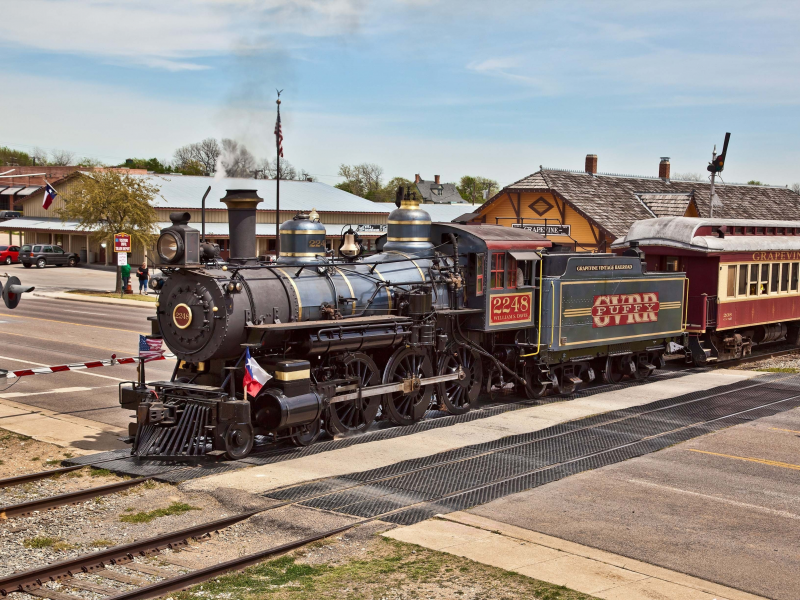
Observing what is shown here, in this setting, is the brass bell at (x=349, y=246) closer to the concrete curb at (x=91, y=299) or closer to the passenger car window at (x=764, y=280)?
the passenger car window at (x=764, y=280)

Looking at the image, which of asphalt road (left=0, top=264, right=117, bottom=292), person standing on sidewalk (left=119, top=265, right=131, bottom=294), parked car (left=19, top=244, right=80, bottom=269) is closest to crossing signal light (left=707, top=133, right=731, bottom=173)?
person standing on sidewalk (left=119, top=265, right=131, bottom=294)

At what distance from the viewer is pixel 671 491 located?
34.7 ft

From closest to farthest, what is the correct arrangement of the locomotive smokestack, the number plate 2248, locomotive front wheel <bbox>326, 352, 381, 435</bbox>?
the locomotive smokestack
locomotive front wheel <bbox>326, 352, 381, 435</bbox>
the number plate 2248

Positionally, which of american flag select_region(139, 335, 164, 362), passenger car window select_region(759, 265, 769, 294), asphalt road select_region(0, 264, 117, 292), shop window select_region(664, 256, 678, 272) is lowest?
asphalt road select_region(0, 264, 117, 292)

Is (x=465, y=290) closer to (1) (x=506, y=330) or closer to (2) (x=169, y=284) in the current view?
(1) (x=506, y=330)

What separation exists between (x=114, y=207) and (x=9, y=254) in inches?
771

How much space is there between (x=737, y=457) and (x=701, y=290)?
31.5 ft

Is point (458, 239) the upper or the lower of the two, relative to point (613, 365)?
upper

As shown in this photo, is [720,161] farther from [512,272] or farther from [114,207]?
[114,207]

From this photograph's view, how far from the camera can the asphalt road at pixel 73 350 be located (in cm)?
1559

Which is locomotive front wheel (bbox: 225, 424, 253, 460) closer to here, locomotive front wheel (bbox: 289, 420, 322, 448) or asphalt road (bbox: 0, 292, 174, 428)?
locomotive front wheel (bbox: 289, 420, 322, 448)

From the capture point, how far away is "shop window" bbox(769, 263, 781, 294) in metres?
23.5

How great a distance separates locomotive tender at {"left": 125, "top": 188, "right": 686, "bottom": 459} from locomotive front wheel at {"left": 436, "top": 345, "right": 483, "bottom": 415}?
0.09 ft

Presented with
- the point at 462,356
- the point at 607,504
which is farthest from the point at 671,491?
the point at 462,356
